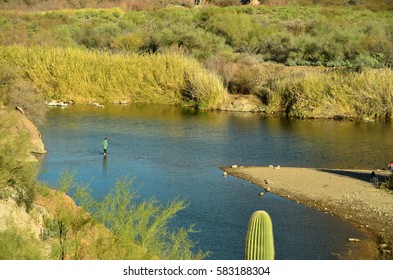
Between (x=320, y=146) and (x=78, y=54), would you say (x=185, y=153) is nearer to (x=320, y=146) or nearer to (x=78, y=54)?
(x=320, y=146)

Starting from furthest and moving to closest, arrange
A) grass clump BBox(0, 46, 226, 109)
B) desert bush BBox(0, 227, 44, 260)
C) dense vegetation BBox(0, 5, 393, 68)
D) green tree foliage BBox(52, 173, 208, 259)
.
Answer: dense vegetation BBox(0, 5, 393, 68)
grass clump BBox(0, 46, 226, 109)
green tree foliage BBox(52, 173, 208, 259)
desert bush BBox(0, 227, 44, 260)

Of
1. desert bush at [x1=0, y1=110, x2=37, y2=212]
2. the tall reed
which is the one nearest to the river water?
the tall reed

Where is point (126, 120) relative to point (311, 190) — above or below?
below

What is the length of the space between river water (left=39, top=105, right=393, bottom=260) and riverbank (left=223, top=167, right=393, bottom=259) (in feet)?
1.90

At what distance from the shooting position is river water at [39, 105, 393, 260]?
2186cm

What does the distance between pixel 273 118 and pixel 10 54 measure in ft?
70.1

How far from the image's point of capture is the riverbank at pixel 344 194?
21.7m

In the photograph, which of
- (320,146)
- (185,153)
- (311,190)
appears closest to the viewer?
(311,190)

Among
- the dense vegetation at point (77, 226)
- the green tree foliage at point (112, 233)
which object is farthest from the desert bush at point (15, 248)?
the green tree foliage at point (112, 233)

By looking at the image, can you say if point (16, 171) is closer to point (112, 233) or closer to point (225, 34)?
point (112, 233)

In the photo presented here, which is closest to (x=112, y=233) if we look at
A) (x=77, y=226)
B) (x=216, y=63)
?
(x=77, y=226)

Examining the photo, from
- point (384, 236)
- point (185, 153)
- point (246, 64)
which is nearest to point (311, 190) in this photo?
point (384, 236)

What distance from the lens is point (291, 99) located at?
4966 centimetres

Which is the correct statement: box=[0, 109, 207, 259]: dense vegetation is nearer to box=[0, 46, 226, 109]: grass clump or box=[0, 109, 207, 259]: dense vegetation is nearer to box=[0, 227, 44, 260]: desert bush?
box=[0, 227, 44, 260]: desert bush
